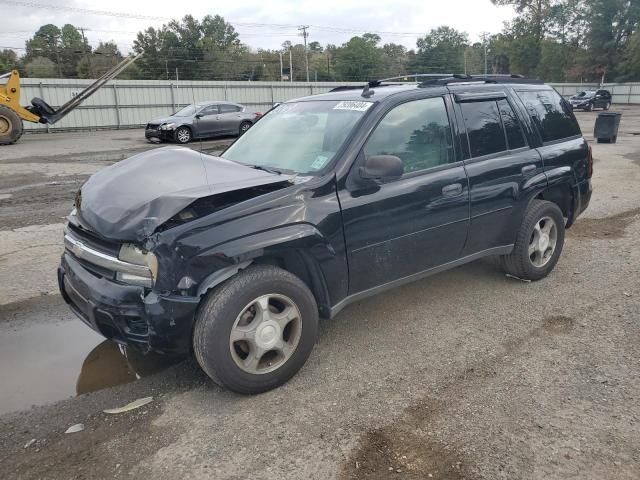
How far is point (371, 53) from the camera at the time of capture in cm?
8194

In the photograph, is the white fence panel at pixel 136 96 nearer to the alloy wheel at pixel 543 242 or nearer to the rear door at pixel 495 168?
the rear door at pixel 495 168

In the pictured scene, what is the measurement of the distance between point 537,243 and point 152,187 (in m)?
3.48

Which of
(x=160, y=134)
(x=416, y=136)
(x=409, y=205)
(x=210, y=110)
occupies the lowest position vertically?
(x=409, y=205)

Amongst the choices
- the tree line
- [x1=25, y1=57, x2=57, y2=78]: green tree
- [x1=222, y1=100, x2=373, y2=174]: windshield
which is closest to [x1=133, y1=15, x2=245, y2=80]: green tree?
the tree line

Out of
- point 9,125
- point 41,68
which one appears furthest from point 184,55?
point 9,125

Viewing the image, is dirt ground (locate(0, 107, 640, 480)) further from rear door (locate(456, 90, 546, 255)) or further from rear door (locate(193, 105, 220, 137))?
rear door (locate(193, 105, 220, 137))

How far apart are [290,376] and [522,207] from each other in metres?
2.62

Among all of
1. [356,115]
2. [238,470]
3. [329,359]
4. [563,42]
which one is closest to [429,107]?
[356,115]

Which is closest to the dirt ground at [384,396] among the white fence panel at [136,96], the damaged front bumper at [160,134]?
the damaged front bumper at [160,134]

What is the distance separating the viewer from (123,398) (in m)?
3.16

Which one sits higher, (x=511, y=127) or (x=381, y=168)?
(x=511, y=127)

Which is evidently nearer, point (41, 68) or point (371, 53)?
point (41, 68)

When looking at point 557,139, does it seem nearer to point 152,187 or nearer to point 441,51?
point 152,187

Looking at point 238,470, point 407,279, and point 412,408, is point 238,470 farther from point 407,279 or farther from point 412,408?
point 407,279
